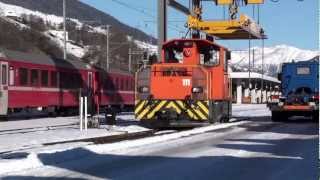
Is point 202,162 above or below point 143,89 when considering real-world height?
below

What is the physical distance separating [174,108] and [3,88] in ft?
31.2

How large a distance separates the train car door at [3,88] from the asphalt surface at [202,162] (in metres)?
13.7

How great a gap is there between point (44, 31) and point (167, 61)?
111635 mm

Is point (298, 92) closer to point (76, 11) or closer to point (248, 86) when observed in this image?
point (248, 86)

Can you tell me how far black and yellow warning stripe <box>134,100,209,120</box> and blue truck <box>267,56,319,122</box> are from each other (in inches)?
371

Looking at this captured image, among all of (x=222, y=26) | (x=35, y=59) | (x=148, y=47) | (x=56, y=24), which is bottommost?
(x=35, y=59)

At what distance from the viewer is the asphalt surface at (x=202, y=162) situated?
40.2ft

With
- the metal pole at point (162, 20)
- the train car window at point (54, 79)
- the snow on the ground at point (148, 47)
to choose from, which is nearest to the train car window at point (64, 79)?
the train car window at point (54, 79)

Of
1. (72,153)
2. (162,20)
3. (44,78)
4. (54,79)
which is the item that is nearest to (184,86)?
(162,20)

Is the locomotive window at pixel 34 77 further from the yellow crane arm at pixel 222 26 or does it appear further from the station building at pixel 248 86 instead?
the station building at pixel 248 86

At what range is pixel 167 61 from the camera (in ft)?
91.2

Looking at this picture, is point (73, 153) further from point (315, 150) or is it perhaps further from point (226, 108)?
point (226, 108)

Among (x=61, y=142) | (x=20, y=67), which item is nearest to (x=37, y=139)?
(x=61, y=142)

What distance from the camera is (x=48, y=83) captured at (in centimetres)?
3659
